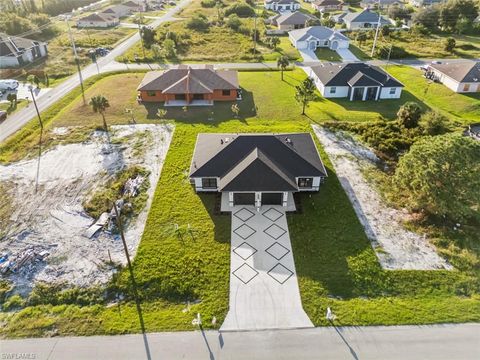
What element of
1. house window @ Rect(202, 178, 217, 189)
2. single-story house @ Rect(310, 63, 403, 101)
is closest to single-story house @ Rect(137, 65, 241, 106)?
single-story house @ Rect(310, 63, 403, 101)

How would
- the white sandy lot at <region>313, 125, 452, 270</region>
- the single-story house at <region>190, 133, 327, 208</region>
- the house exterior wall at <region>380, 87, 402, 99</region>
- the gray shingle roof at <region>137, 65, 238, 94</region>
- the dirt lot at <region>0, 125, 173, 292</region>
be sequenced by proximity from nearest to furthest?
the dirt lot at <region>0, 125, 173, 292</region> → the white sandy lot at <region>313, 125, 452, 270</region> → the single-story house at <region>190, 133, 327, 208</region> → the gray shingle roof at <region>137, 65, 238, 94</region> → the house exterior wall at <region>380, 87, 402, 99</region>

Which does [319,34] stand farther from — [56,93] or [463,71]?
[56,93]

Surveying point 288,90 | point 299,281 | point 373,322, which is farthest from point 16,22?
point 373,322

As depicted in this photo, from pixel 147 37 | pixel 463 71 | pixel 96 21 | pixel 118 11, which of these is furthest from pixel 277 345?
pixel 118 11

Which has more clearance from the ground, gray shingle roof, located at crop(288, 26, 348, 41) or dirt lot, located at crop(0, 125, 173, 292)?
gray shingle roof, located at crop(288, 26, 348, 41)

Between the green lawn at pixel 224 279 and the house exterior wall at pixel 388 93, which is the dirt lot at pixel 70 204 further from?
the house exterior wall at pixel 388 93

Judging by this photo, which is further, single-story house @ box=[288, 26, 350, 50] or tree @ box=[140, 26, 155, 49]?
tree @ box=[140, 26, 155, 49]

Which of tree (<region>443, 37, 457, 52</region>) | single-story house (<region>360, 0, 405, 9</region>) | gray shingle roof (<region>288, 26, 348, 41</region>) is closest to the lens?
tree (<region>443, 37, 457, 52</region>)

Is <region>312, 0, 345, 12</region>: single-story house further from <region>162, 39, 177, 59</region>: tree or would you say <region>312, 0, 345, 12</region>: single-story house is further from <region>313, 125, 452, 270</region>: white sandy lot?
<region>313, 125, 452, 270</region>: white sandy lot
